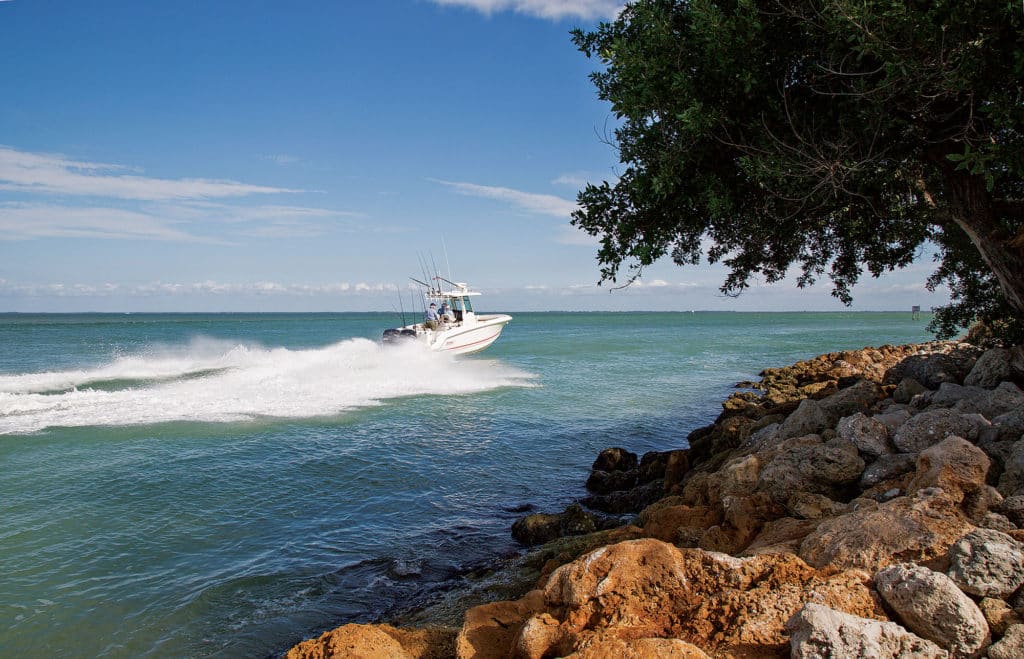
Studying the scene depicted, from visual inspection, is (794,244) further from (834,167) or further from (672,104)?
(672,104)

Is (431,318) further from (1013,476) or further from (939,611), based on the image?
(939,611)

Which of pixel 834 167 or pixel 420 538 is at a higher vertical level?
pixel 834 167

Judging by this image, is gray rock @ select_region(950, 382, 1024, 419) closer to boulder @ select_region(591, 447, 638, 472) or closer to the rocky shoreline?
the rocky shoreline

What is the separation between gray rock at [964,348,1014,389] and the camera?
9.77 metres

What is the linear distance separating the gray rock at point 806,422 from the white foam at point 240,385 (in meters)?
14.4

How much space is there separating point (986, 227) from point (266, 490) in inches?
480

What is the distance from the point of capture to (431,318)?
35.3m

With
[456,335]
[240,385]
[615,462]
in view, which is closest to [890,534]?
[615,462]

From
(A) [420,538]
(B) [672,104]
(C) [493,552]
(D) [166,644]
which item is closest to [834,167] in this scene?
(B) [672,104]

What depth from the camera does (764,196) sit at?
8367 mm

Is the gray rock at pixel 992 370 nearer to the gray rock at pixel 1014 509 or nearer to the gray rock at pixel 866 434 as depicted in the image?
the gray rock at pixel 866 434

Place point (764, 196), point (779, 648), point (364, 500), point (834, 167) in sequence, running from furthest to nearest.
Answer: point (364, 500) < point (764, 196) < point (834, 167) < point (779, 648)

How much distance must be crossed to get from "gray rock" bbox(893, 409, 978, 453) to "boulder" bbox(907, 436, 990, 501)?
1109mm

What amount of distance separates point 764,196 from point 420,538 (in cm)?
706
